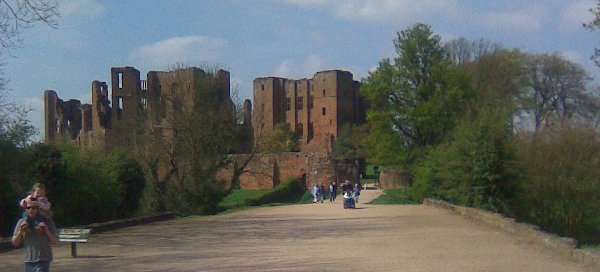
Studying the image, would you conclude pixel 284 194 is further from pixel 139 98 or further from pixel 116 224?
pixel 116 224

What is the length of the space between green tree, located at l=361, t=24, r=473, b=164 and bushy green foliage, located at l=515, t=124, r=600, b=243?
11.5 m

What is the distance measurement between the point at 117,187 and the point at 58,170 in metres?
4.88

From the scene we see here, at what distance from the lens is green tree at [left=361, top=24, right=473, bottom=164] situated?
4131 cm

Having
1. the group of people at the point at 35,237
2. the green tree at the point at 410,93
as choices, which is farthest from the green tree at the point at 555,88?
the group of people at the point at 35,237

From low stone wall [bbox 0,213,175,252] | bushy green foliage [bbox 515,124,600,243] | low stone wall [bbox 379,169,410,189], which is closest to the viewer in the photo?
low stone wall [bbox 0,213,175,252]

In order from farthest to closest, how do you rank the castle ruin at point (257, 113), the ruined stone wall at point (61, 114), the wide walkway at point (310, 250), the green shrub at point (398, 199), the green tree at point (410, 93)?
1. the ruined stone wall at point (61, 114)
2. the green tree at point (410, 93)
3. the green shrub at point (398, 199)
4. the castle ruin at point (257, 113)
5. the wide walkway at point (310, 250)

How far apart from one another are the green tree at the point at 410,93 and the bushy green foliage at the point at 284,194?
7.23 m

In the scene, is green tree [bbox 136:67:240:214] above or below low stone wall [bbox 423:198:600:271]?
above

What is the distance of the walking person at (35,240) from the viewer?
27.1 ft

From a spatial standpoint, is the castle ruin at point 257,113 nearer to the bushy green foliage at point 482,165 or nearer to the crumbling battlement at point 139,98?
the crumbling battlement at point 139,98

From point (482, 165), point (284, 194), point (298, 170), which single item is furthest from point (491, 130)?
point (298, 170)

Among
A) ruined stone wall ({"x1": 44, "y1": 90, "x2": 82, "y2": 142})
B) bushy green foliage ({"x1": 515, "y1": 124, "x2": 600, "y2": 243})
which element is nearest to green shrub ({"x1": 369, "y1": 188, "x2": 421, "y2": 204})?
bushy green foliage ({"x1": 515, "y1": 124, "x2": 600, "y2": 243})

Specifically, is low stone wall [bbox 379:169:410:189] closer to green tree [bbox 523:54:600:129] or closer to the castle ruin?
the castle ruin

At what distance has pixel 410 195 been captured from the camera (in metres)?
38.9
